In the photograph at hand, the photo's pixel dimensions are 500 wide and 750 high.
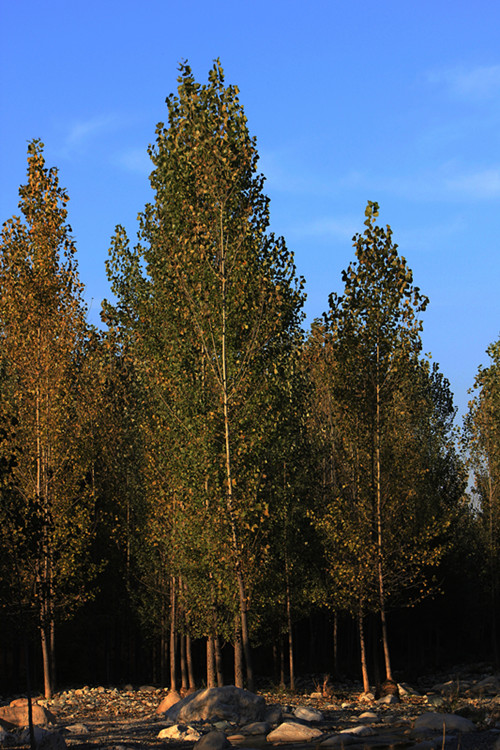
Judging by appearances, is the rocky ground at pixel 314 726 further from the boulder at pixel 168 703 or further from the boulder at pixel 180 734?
the boulder at pixel 168 703

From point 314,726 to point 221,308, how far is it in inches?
444

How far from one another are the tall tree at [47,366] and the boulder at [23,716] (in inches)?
212

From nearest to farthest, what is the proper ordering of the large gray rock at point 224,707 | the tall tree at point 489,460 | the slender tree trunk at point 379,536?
the large gray rock at point 224,707
the slender tree trunk at point 379,536
the tall tree at point 489,460

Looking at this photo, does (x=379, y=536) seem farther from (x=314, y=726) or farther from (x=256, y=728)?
(x=256, y=728)

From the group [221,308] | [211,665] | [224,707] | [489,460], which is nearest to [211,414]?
[221,308]

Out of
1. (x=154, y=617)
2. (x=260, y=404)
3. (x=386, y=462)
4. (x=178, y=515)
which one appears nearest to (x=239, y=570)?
(x=178, y=515)

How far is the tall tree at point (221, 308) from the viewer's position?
21.8m

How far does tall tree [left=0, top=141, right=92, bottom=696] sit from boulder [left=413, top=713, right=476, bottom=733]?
13.7 metres

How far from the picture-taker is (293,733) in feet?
52.3

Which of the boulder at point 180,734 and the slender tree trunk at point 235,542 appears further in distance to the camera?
the slender tree trunk at point 235,542

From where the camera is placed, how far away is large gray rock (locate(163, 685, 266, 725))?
18219 millimetres

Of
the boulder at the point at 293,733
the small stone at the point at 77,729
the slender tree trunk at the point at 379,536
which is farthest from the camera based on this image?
the slender tree trunk at the point at 379,536

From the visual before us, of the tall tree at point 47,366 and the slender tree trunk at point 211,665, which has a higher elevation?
the tall tree at point 47,366

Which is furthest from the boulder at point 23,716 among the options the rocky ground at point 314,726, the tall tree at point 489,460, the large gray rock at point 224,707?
the tall tree at point 489,460
